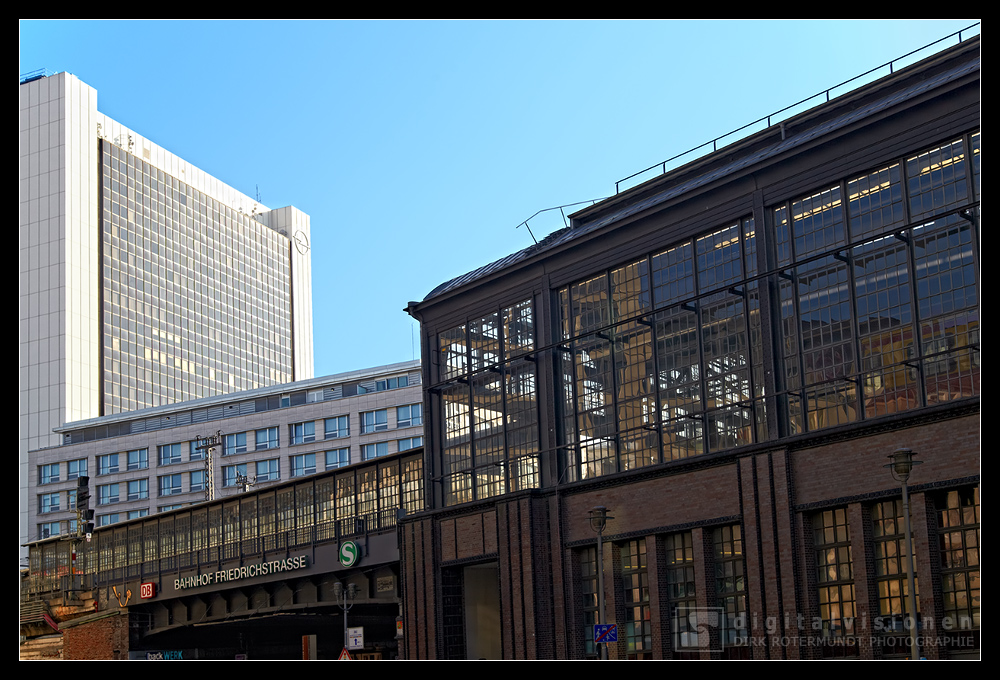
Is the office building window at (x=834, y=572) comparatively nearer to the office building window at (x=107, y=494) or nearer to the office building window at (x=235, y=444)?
the office building window at (x=235, y=444)

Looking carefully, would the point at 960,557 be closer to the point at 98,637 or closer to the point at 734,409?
the point at 734,409

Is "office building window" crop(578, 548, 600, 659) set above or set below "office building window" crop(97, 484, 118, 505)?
below

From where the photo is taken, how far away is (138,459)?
138 m

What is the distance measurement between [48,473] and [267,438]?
110ft

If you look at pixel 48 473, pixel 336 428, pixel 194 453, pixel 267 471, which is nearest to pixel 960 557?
pixel 336 428

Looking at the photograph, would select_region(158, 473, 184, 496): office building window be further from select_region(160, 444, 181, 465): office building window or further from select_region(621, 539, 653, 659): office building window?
select_region(621, 539, 653, 659): office building window

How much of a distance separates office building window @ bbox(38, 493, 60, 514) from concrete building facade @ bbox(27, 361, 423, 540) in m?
0.12

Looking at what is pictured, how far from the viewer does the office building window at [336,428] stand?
123250mm

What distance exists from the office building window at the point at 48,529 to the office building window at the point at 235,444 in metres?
24.9

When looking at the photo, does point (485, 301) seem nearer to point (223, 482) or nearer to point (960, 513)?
point (960, 513)

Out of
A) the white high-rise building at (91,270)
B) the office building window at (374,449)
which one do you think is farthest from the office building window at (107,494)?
the office building window at (374,449)

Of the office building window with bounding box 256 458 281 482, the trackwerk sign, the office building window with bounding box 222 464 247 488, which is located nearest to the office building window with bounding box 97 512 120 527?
the office building window with bounding box 222 464 247 488

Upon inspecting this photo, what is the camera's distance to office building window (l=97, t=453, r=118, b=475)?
5502 inches
